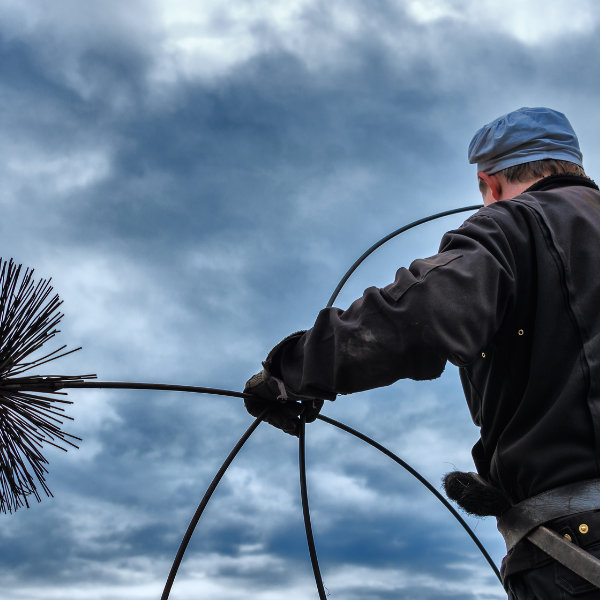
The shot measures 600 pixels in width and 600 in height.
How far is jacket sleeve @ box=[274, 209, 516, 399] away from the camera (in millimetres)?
1719

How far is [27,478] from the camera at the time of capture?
2.29 m

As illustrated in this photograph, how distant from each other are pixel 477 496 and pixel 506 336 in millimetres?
563

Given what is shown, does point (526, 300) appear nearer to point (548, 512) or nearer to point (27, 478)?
point (548, 512)

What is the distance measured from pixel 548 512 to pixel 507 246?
2.70 ft

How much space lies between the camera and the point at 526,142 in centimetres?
256

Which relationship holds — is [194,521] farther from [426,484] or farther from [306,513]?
[426,484]

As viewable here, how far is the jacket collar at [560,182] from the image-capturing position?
90.5 inches

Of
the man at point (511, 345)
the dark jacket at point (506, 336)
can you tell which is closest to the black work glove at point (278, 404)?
the man at point (511, 345)

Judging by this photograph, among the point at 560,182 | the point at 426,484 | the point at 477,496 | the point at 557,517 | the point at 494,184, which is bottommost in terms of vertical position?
the point at 557,517

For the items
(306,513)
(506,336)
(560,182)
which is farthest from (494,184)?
(306,513)

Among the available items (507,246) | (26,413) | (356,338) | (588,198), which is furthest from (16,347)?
(588,198)

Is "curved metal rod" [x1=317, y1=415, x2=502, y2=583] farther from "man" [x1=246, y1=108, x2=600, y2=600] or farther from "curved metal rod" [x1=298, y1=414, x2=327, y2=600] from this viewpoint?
"man" [x1=246, y1=108, x2=600, y2=600]

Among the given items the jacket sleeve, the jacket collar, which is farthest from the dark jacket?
the jacket collar

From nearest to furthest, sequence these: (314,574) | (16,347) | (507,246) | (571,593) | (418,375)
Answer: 1. (571,593)
2. (418,375)
3. (507,246)
4. (16,347)
5. (314,574)
